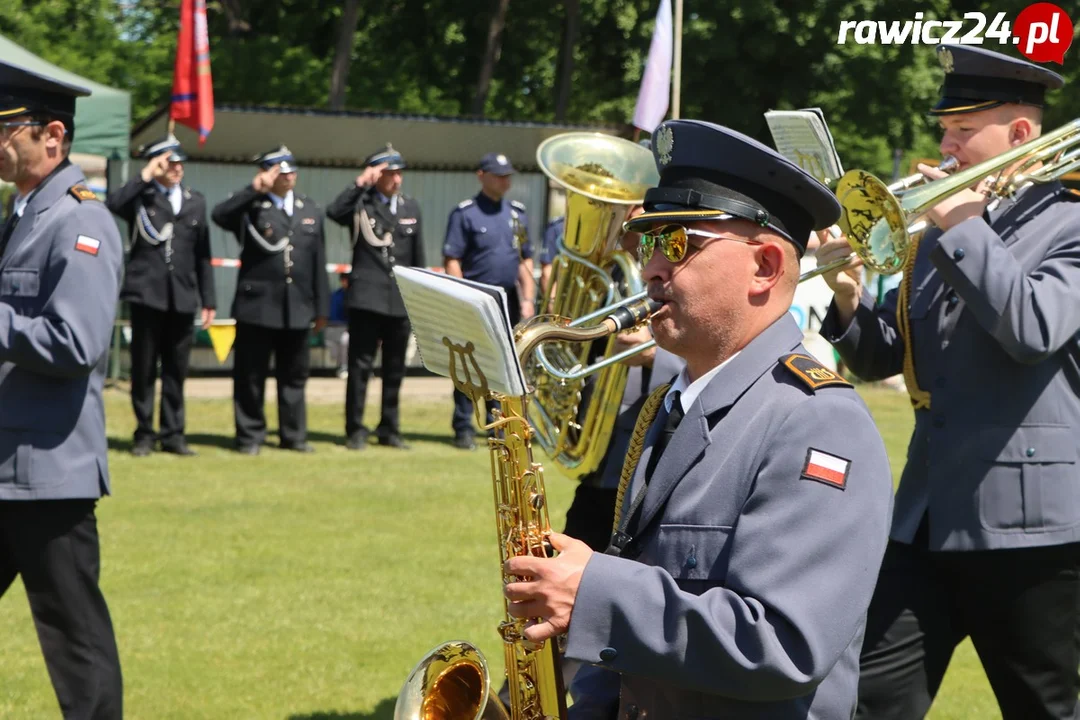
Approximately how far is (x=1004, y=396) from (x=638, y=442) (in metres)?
1.53

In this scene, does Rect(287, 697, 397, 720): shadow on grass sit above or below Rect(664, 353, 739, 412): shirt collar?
below

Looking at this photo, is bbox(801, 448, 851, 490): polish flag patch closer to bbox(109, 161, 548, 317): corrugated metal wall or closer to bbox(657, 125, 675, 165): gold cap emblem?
bbox(657, 125, 675, 165): gold cap emblem

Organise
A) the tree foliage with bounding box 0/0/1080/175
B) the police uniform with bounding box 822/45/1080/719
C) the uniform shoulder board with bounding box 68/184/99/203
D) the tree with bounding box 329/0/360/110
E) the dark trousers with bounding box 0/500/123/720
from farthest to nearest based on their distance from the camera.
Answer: the tree foliage with bounding box 0/0/1080/175, the tree with bounding box 329/0/360/110, the uniform shoulder board with bounding box 68/184/99/203, the dark trousers with bounding box 0/500/123/720, the police uniform with bounding box 822/45/1080/719

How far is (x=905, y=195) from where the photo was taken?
3992 mm

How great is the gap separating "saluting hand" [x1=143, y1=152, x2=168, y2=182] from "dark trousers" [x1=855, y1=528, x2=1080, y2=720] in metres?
8.54

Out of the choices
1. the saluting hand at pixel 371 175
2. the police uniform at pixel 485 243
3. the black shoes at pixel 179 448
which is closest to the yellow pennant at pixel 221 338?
the black shoes at pixel 179 448

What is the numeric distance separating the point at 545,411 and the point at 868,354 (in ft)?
4.68

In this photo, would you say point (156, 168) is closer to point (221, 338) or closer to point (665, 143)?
point (221, 338)

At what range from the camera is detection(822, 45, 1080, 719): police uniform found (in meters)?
4.04

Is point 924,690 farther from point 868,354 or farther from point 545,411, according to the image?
point 545,411

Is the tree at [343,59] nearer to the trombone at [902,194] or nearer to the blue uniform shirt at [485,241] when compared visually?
the blue uniform shirt at [485,241]

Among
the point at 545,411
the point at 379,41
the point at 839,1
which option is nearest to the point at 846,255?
the point at 545,411

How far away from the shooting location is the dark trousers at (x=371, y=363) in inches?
477

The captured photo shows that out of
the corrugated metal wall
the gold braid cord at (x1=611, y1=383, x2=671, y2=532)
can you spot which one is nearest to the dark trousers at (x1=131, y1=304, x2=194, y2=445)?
the corrugated metal wall
